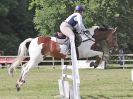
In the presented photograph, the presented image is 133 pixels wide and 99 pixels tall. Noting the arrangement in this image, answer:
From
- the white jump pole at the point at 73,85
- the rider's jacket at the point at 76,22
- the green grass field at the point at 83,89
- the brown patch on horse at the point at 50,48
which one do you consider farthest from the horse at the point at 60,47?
the white jump pole at the point at 73,85

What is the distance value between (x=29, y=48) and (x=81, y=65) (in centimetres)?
1907

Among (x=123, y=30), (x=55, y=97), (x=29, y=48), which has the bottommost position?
(x=55, y=97)

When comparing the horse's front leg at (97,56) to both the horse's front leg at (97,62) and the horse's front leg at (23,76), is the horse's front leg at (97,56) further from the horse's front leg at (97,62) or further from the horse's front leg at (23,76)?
the horse's front leg at (23,76)

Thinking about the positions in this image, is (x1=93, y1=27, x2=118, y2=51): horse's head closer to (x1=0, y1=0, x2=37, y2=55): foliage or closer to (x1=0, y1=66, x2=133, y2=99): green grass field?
(x1=0, y1=66, x2=133, y2=99): green grass field

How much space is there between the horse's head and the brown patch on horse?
1073mm

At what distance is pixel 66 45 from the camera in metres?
12.7

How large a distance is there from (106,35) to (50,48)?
1591 millimetres

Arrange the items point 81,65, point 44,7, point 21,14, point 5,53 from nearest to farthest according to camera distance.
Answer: point 81,65 → point 44,7 → point 5,53 → point 21,14

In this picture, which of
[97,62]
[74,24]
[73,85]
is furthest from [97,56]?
[73,85]

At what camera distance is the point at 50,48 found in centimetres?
1315

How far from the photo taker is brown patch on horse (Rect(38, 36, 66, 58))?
42.4 feet

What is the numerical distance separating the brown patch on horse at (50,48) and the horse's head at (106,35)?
107 centimetres

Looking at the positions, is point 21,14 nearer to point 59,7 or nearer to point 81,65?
point 59,7

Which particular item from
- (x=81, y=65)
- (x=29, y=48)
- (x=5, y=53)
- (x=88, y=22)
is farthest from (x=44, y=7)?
(x=29, y=48)
